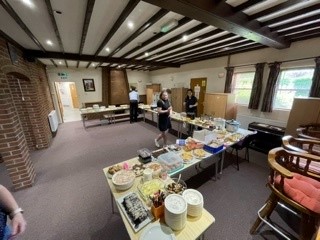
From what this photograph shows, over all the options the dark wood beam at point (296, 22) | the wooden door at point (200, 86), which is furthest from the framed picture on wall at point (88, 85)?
the dark wood beam at point (296, 22)

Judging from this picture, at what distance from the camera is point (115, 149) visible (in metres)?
3.88

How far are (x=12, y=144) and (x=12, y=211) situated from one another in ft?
5.99

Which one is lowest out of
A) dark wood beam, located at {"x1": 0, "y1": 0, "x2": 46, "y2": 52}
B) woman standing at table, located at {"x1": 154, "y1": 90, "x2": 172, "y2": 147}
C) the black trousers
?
the black trousers

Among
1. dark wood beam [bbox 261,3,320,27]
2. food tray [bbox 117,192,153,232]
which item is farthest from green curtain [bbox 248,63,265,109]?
food tray [bbox 117,192,153,232]

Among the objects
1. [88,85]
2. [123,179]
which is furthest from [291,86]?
[88,85]

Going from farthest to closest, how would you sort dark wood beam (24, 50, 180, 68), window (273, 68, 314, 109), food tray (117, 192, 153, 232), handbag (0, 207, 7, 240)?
dark wood beam (24, 50, 180, 68), window (273, 68, 314, 109), food tray (117, 192, 153, 232), handbag (0, 207, 7, 240)

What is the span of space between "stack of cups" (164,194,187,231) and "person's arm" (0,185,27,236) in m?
1.05

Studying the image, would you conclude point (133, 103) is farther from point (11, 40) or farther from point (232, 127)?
point (232, 127)

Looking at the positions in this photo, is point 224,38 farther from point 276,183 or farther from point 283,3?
point 276,183

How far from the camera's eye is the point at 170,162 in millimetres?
1789

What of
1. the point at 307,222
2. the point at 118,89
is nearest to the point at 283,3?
the point at 307,222

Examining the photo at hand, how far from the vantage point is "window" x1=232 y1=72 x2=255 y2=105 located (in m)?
4.48

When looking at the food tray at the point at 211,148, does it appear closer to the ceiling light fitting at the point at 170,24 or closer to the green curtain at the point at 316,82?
the ceiling light fitting at the point at 170,24

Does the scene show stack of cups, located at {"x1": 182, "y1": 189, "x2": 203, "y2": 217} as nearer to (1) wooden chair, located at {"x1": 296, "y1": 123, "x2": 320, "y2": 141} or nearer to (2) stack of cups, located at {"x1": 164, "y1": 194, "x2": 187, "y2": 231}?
(2) stack of cups, located at {"x1": 164, "y1": 194, "x2": 187, "y2": 231}
